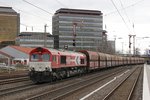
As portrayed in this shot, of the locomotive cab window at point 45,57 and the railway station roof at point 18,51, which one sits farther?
the railway station roof at point 18,51

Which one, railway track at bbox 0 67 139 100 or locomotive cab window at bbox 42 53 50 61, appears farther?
locomotive cab window at bbox 42 53 50 61

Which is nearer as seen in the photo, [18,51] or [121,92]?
[121,92]

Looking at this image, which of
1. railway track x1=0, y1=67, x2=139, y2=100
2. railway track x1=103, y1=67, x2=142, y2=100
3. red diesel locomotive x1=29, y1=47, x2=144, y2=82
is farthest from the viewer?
red diesel locomotive x1=29, y1=47, x2=144, y2=82

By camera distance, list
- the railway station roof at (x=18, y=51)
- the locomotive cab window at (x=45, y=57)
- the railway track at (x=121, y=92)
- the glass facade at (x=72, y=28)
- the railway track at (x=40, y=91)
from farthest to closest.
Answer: the railway station roof at (x=18, y=51), the glass facade at (x=72, y=28), the locomotive cab window at (x=45, y=57), the railway track at (x=121, y=92), the railway track at (x=40, y=91)

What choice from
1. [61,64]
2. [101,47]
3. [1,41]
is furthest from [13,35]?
[61,64]

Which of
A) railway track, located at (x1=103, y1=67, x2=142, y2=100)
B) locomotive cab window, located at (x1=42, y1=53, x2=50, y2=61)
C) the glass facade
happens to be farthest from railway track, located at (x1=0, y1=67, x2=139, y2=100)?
the glass facade

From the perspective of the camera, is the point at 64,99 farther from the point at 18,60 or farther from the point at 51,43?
the point at 51,43

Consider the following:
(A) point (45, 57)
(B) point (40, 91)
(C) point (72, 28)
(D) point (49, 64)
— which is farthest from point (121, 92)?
(C) point (72, 28)

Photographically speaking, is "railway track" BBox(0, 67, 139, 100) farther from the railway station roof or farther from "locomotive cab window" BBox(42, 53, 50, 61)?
the railway station roof

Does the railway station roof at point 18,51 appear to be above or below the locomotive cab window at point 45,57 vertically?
above

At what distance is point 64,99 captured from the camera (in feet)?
59.7

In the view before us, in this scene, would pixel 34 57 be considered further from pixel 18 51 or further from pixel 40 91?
pixel 18 51

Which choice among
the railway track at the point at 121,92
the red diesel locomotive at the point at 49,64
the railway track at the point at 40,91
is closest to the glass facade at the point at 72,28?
the red diesel locomotive at the point at 49,64

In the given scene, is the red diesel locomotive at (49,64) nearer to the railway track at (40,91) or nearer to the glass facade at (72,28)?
the railway track at (40,91)
